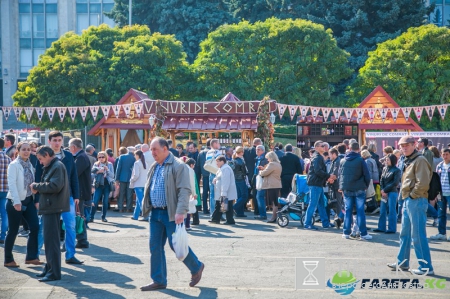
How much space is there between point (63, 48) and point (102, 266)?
121ft

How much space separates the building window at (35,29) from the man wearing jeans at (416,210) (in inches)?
2800

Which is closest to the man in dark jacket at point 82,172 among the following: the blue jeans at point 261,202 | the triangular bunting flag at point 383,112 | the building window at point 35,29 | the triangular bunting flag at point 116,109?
the blue jeans at point 261,202

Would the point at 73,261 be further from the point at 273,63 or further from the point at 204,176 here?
the point at 273,63

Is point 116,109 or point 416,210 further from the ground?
point 116,109

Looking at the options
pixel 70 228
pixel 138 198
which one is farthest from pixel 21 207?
pixel 138 198

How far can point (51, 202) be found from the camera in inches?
372

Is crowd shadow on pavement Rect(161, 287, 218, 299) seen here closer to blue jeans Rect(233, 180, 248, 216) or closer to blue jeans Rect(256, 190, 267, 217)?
blue jeans Rect(256, 190, 267, 217)

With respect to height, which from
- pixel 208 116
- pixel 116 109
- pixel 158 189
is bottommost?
pixel 158 189

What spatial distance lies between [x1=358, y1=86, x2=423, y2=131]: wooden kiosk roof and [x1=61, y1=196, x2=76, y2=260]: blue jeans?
21.4m

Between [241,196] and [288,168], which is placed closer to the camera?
[241,196]

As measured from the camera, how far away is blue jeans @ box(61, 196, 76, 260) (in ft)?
34.4

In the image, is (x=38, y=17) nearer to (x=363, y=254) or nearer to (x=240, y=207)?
(x=240, y=207)

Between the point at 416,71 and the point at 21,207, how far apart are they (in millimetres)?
35693

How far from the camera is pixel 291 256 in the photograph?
11445mm
